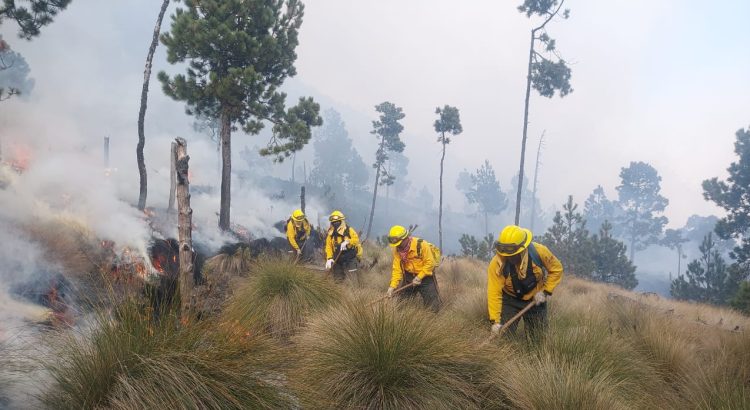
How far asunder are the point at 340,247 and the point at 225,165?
26.6 feet

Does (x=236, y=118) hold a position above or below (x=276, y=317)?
above

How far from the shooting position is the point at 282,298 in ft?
17.5

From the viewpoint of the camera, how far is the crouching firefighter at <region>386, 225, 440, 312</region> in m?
6.36

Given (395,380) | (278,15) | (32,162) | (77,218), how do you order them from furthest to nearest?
(32,162), (278,15), (77,218), (395,380)

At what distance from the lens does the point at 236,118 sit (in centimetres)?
1456

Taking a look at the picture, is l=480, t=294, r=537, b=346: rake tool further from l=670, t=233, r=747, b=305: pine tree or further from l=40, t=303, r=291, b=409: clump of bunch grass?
l=670, t=233, r=747, b=305: pine tree

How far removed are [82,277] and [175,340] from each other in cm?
679

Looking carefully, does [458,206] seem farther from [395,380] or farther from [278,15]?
[395,380]

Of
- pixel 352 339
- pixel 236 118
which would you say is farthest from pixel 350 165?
pixel 352 339

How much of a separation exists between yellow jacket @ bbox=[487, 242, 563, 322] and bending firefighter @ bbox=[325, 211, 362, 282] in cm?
444

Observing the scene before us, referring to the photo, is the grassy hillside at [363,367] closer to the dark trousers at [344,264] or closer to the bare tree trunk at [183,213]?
the bare tree trunk at [183,213]

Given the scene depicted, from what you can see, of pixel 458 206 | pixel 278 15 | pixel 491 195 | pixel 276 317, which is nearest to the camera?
pixel 276 317

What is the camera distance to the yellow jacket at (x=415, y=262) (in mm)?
6389

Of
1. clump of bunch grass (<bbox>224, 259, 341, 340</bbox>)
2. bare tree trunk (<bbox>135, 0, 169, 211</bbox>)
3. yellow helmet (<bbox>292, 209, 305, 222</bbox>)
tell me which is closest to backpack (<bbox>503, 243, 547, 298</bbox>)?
clump of bunch grass (<bbox>224, 259, 341, 340</bbox>)
